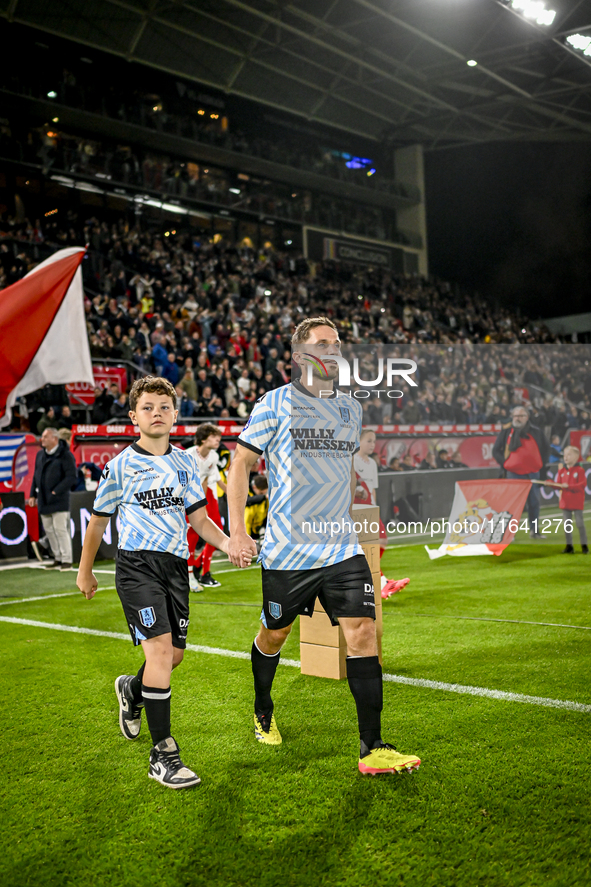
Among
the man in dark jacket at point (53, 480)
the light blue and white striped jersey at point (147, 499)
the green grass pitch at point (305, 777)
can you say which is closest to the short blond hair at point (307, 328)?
the light blue and white striped jersey at point (147, 499)

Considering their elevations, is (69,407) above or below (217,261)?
below

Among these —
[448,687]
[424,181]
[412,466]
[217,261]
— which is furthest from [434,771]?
[424,181]

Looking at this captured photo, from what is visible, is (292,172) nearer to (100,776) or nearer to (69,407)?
(69,407)

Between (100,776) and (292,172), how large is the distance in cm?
3548

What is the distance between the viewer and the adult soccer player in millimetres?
3666

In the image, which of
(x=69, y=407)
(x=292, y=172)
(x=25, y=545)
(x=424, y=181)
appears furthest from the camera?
(x=424, y=181)

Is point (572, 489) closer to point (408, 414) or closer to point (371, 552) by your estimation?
point (408, 414)

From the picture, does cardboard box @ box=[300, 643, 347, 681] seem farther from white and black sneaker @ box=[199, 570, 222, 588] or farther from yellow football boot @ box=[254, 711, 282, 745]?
white and black sneaker @ box=[199, 570, 222, 588]

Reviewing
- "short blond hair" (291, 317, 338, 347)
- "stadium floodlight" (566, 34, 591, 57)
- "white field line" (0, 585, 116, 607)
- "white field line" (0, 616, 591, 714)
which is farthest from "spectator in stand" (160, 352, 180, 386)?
"stadium floodlight" (566, 34, 591, 57)

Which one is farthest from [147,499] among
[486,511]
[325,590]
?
[486,511]

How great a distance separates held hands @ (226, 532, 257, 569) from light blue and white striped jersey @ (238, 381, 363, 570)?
0.12 m

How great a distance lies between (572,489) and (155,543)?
8.78m

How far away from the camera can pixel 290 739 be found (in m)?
4.20

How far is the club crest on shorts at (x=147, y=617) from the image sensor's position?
373 cm
